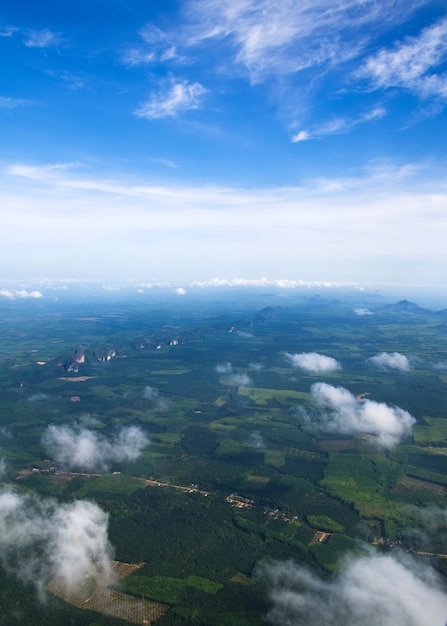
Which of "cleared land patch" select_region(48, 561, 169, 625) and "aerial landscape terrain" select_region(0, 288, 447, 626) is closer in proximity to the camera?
"cleared land patch" select_region(48, 561, 169, 625)

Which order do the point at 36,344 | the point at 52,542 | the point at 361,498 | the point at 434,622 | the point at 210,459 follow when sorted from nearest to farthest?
1. the point at 434,622
2. the point at 52,542
3. the point at 361,498
4. the point at 210,459
5. the point at 36,344

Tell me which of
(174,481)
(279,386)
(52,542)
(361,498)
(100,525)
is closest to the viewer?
(52,542)

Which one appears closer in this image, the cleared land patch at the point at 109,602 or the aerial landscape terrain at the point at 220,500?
the cleared land patch at the point at 109,602

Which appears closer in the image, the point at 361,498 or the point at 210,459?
the point at 361,498

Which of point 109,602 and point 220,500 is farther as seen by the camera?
point 220,500

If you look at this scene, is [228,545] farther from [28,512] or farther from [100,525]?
[28,512]

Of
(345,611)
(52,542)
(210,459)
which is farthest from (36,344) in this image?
(345,611)

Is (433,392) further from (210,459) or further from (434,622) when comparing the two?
(434,622)
